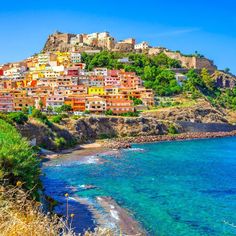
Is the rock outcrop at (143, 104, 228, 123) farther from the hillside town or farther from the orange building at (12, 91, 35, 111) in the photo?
the orange building at (12, 91, 35, 111)

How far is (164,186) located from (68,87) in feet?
137

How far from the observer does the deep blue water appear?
19284mm

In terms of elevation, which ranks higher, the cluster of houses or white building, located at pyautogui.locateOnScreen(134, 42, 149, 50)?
white building, located at pyautogui.locateOnScreen(134, 42, 149, 50)

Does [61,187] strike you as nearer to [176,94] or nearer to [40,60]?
[176,94]

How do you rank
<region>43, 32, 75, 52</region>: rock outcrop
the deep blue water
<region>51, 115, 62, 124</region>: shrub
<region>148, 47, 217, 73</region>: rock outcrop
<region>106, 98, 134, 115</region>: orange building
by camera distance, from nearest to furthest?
the deep blue water, <region>51, 115, 62, 124</region>: shrub, <region>106, 98, 134, 115</region>: orange building, <region>148, 47, 217, 73</region>: rock outcrop, <region>43, 32, 75, 52</region>: rock outcrop

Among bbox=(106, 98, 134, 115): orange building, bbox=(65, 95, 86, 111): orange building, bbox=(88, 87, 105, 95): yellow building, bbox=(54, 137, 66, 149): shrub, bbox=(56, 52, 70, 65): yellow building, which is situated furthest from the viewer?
bbox=(56, 52, 70, 65): yellow building

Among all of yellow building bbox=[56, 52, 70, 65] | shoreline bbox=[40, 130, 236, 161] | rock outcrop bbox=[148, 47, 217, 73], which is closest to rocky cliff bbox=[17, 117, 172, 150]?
shoreline bbox=[40, 130, 236, 161]

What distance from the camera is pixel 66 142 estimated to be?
157 feet

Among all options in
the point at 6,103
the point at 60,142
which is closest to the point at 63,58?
the point at 6,103

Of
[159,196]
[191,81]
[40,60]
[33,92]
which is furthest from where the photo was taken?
[40,60]

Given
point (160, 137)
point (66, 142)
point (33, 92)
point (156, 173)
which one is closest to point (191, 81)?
point (160, 137)

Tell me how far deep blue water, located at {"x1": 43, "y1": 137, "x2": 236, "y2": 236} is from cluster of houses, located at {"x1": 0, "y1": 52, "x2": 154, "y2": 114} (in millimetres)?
15702

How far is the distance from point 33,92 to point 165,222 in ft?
160

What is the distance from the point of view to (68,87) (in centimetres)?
6631
